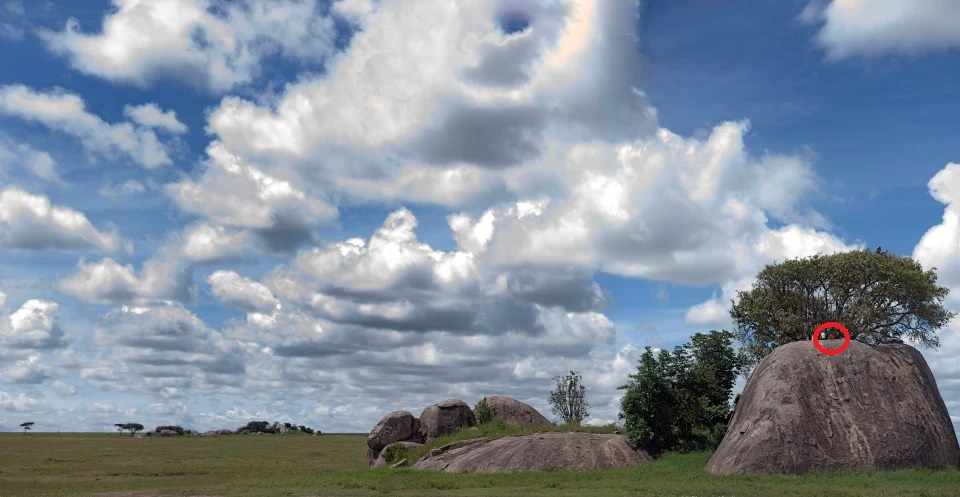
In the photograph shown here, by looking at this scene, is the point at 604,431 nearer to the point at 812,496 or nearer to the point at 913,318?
the point at 812,496

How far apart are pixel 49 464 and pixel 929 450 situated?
263ft

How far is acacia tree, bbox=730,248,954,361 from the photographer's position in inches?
2650

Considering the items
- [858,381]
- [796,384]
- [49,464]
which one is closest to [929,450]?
[858,381]

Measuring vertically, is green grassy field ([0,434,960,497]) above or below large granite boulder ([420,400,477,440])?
below

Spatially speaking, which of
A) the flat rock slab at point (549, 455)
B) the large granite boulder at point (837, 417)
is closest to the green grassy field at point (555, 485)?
the large granite boulder at point (837, 417)

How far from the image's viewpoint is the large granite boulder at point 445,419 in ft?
236

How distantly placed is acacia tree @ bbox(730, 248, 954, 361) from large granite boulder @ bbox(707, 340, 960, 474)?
18207 millimetres

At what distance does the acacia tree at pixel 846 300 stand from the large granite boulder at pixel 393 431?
31.8m

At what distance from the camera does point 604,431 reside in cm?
6075

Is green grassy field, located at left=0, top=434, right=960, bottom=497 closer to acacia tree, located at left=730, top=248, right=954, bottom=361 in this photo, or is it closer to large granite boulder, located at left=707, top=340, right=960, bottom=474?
large granite boulder, located at left=707, top=340, right=960, bottom=474

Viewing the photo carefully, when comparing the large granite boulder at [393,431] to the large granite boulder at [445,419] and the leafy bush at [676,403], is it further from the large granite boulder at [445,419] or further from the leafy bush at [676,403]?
the leafy bush at [676,403]

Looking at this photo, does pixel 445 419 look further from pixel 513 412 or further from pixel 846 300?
pixel 846 300

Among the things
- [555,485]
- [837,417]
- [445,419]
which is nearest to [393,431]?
[445,419]

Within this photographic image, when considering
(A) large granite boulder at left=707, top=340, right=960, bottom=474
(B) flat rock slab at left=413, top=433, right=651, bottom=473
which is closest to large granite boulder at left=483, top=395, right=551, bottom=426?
(B) flat rock slab at left=413, top=433, right=651, bottom=473
